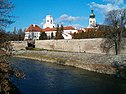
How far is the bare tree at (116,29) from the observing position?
2939cm

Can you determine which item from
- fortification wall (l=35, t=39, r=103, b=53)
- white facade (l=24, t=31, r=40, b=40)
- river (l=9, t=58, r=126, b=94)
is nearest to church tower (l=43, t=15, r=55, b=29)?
white facade (l=24, t=31, r=40, b=40)

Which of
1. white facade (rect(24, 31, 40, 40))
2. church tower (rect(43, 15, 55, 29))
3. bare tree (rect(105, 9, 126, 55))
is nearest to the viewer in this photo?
bare tree (rect(105, 9, 126, 55))

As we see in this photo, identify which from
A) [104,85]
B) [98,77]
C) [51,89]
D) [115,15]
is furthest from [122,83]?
[115,15]

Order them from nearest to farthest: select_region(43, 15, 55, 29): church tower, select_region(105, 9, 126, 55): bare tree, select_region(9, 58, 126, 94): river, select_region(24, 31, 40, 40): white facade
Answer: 1. select_region(9, 58, 126, 94): river
2. select_region(105, 9, 126, 55): bare tree
3. select_region(24, 31, 40, 40): white facade
4. select_region(43, 15, 55, 29): church tower

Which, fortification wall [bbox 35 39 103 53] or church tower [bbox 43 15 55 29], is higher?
church tower [bbox 43 15 55 29]

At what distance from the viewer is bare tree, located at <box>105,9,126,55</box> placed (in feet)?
96.4

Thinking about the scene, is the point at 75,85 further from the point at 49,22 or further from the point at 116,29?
the point at 49,22

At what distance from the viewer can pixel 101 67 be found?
21.7m

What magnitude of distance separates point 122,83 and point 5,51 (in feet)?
33.7

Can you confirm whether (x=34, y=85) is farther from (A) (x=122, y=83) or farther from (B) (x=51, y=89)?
(A) (x=122, y=83)

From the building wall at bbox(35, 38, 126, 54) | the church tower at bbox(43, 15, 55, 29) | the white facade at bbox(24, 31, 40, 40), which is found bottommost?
the building wall at bbox(35, 38, 126, 54)

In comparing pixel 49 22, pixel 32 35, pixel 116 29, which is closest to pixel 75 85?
pixel 116 29

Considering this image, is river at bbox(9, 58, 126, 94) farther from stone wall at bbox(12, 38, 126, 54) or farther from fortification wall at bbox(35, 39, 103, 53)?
fortification wall at bbox(35, 39, 103, 53)

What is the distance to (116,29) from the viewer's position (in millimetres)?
29453
